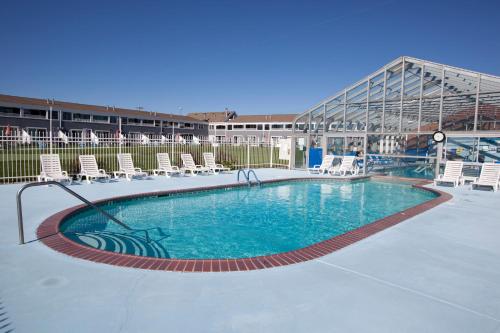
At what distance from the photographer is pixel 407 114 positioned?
19109mm

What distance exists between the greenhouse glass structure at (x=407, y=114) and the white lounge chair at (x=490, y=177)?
3.97ft

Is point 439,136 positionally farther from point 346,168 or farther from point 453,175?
point 346,168

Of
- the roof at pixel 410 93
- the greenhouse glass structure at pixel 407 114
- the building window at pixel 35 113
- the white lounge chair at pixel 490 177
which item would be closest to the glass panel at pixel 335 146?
the greenhouse glass structure at pixel 407 114

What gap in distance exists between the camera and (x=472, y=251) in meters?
4.91

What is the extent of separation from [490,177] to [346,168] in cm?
632

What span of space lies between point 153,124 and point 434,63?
41.1 m

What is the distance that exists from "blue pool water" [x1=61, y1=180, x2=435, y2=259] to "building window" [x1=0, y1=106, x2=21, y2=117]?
3079cm

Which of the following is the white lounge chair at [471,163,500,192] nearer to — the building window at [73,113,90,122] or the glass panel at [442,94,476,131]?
the glass panel at [442,94,476,131]

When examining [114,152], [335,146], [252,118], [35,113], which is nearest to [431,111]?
[335,146]

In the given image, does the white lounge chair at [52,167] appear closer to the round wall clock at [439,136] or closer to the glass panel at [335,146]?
the glass panel at [335,146]

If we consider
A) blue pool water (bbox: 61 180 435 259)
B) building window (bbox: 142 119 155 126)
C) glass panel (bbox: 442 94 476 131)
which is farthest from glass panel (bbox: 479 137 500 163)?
building window (bbox: 142 119 155 126)
